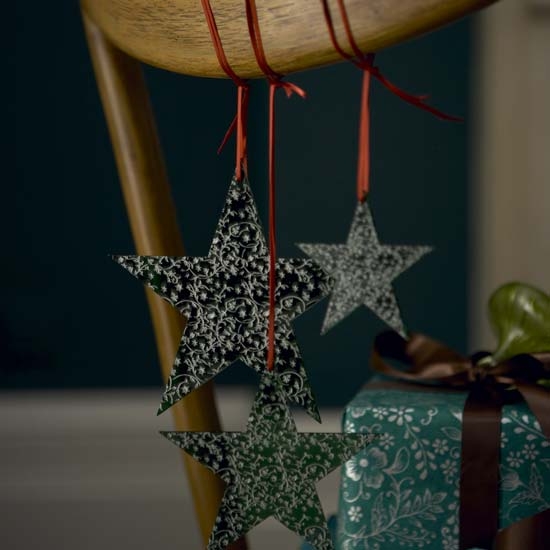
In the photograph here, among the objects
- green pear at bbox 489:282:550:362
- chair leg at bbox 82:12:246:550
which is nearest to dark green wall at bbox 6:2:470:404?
green pear at bbox 489:282:550:362

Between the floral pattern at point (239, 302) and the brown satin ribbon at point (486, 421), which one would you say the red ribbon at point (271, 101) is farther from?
the brown satin ribbon at point (486, 421)

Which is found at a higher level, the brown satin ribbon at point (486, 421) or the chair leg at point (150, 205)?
the chair leg at point (150, 205)

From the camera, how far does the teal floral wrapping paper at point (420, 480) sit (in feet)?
1.58

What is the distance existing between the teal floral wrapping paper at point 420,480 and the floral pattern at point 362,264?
0.08 meters

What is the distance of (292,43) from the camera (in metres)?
0.30

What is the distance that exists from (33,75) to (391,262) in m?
1.24

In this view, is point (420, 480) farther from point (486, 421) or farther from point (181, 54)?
point (181, 54)

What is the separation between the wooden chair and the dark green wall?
1.03 m

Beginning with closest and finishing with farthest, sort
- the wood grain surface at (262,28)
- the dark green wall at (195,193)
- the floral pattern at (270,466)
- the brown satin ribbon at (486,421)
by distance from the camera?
the wood grain surface at (262,28), the floral pattern at (270,466), the brown satin ribbon at (486,421), the dark green wall at (195,193)

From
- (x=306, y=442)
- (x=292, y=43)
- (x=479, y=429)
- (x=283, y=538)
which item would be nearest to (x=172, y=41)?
(x=292, y=43)

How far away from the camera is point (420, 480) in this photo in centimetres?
49

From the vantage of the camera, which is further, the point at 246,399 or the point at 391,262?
the point at 246,399

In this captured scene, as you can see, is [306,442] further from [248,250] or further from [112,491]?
[112,491]

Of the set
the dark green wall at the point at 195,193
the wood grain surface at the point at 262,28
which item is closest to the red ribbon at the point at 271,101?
the wood grain surface at the point at 262,28
